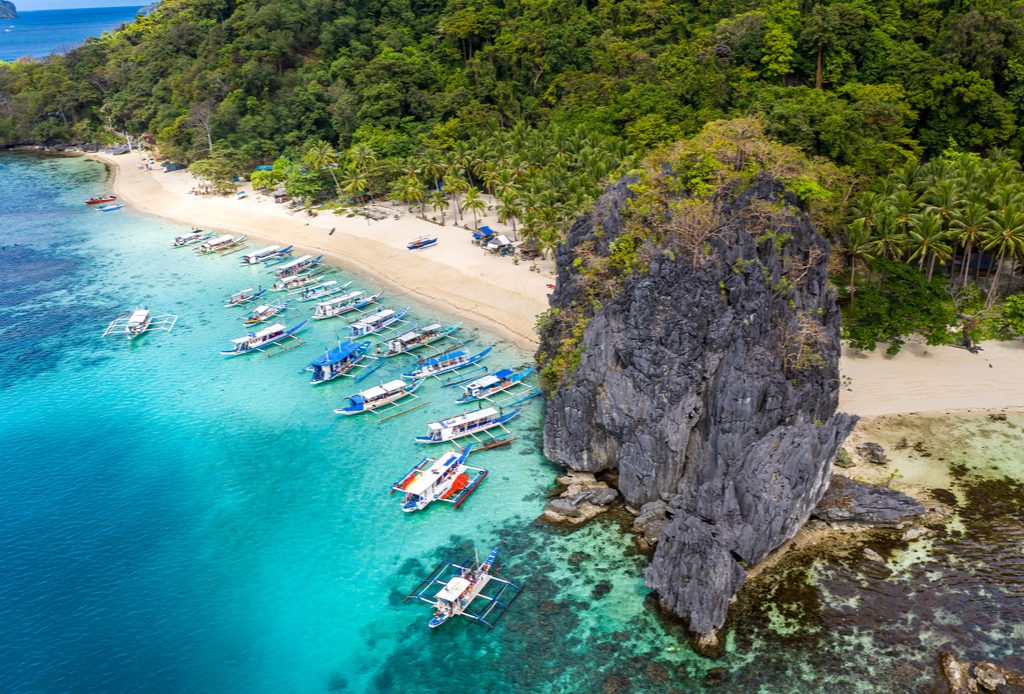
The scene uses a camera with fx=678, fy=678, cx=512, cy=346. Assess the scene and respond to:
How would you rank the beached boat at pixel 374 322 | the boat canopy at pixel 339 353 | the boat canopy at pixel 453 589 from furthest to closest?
the beached boat at pixel 374 322 → the boat canopy at pixel 339 353 → the boat canopy at pixel 453 589

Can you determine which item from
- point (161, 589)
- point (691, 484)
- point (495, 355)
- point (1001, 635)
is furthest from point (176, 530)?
point (1001, 635)

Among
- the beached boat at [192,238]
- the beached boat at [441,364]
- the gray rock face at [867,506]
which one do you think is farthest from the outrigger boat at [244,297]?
the gray rock face at [867,506]

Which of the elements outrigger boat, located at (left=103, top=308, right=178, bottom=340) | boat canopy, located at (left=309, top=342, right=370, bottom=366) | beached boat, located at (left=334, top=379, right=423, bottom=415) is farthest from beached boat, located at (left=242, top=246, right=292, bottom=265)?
beached boat, located at (left=334, top=379, right=423, bottom=415)

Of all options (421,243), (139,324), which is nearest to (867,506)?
(421,243)

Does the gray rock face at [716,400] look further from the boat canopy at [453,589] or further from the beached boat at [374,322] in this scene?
the beached boat at [374,322]

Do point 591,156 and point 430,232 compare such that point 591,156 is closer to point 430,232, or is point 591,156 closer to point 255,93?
point 430,232

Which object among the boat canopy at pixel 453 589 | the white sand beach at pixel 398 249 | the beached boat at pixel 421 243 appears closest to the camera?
the boat canopy at pixel 453 589
